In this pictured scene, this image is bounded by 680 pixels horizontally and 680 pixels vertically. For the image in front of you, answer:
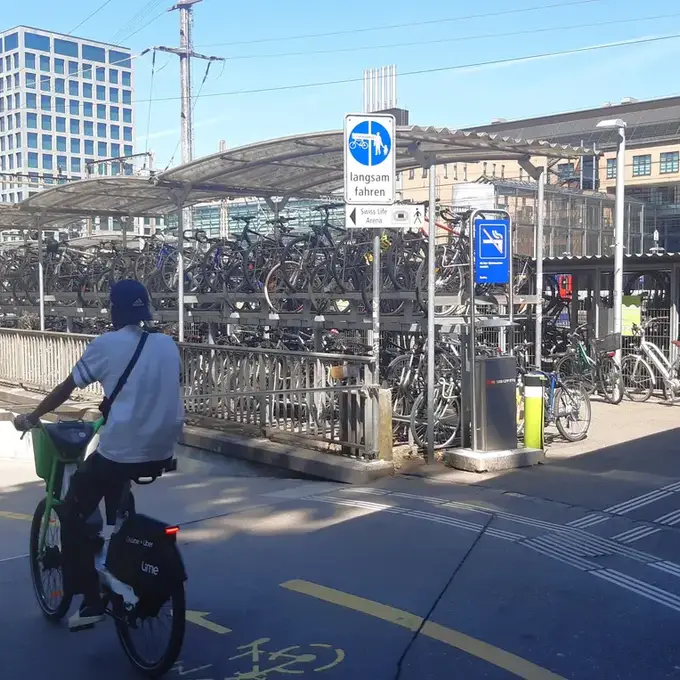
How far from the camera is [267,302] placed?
11617 millimetres

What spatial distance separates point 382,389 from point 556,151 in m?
3.35

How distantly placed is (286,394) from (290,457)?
0.73 metres

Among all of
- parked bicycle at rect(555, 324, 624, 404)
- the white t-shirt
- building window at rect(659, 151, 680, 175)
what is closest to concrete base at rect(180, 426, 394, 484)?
the white t-shirt

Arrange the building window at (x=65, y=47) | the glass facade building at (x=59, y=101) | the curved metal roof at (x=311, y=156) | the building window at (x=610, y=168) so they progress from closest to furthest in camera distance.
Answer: the curved metal roof at (x=311, y=156)
the building window at (x=610, y=168)
the glass facade building at (x=59, y=101)
the building window at (x=65, y=47)

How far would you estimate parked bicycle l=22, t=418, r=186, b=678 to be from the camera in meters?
3.70

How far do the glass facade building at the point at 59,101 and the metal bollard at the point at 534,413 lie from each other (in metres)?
73.8

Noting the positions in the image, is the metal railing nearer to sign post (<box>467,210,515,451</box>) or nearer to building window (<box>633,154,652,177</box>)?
sign post (<box>467,210,515,451</box>)

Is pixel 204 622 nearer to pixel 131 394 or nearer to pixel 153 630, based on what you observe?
pixel 153 630

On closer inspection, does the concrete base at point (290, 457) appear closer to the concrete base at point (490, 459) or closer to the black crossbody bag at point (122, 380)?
the concrete base at point (490, 459)

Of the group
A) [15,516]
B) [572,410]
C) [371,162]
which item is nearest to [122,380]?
[15,516]

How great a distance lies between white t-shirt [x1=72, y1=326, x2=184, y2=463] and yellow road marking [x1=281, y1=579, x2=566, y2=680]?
1398mm

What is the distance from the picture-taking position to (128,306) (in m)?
4.12

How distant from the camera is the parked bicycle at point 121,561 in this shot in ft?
12.1

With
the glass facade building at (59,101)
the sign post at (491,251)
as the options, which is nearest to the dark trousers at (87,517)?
the sign post at (491,251)
